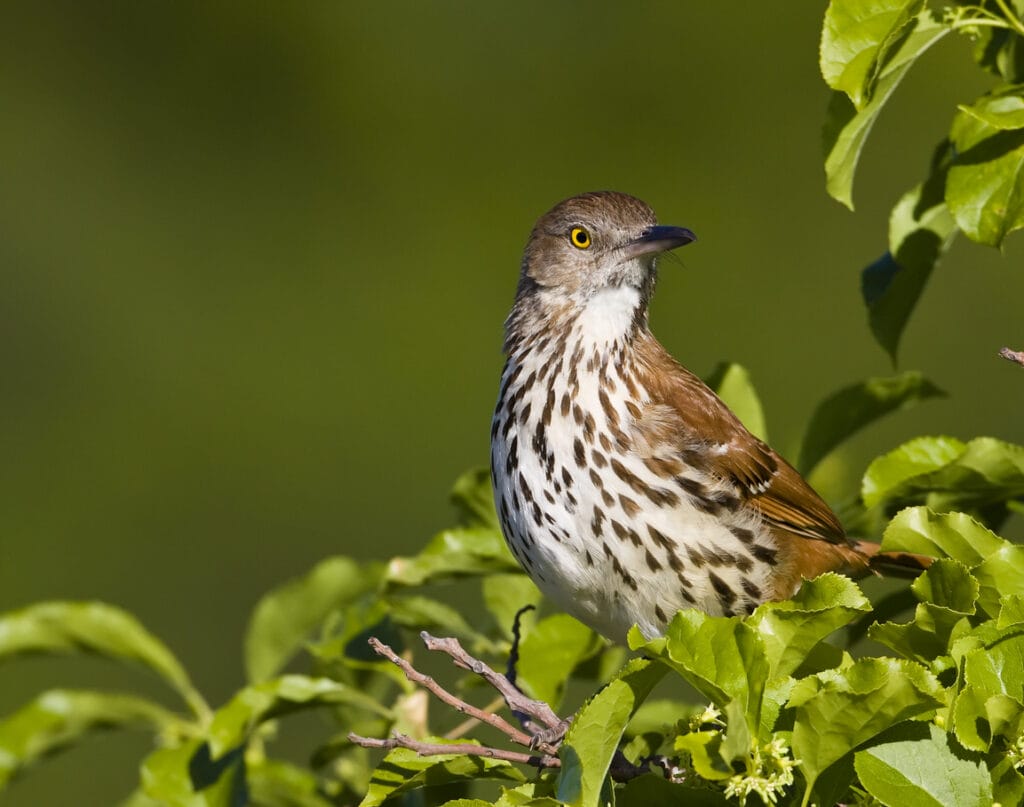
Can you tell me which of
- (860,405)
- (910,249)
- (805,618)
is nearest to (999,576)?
(805,618)

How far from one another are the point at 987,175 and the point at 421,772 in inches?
48.2

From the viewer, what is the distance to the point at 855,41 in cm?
229

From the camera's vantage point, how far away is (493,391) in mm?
7539

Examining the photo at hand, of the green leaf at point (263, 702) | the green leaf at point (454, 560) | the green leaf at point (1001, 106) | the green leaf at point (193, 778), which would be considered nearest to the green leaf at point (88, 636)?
the green leaf at point (193, 778)

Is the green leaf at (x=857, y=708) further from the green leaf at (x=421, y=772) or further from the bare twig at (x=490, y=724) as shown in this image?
the green leaf at (x=421, y=772)

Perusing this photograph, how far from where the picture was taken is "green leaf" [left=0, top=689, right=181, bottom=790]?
117 inches

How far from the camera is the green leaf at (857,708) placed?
1.75 metres

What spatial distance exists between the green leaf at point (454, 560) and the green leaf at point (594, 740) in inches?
39.0

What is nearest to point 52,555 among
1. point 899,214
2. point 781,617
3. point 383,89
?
point 383,89

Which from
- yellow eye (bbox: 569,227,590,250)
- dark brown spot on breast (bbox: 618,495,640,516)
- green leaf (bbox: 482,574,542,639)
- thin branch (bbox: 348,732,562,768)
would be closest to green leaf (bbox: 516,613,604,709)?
green leaf (bbox: 482,574,542,639)

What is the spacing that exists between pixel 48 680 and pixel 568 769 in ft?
21.6

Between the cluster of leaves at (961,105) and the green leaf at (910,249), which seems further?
the green leaf at (910,249)

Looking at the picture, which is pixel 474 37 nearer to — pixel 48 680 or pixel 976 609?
pixel 48 680

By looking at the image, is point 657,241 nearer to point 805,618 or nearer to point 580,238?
point 580,238
